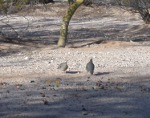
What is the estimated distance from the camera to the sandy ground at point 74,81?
10.3 metres

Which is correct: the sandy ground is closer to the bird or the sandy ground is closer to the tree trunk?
the bird

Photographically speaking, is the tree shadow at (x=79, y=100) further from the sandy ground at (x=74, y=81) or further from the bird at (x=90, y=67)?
the bird at (x=90, y=67)

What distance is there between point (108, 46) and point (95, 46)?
1.69 feet

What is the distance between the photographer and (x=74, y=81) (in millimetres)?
13852

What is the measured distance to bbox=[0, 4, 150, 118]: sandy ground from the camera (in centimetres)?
1033

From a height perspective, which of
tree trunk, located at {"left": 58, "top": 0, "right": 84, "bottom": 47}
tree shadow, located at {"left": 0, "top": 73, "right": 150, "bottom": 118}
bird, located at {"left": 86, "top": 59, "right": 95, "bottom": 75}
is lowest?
tree trunk, located at {"left": 58, "top": 0, "right": 84, "bottom": 47}

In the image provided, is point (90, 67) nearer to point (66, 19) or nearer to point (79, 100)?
point (79, 100)

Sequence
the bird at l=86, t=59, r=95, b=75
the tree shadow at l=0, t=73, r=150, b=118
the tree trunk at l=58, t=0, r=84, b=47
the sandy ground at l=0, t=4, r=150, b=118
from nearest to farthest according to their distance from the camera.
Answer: the tree shadow at l=0, t=73, r=150, b=118 < the sandy ground at l=0, t=4, r=150, b=118 < the bird at l=86, t=59, r=95, b=75 < the tree trunk at l=58, t=0, r=84, b=47

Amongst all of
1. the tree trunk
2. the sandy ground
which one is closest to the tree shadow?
the sandy ground

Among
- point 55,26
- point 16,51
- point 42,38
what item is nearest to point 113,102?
point 16,51

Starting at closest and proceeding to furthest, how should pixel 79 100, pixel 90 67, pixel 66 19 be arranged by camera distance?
pixel 79 100, pixel 90 67, pixel 66 19

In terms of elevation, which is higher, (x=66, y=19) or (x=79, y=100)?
(x=79, y=100)

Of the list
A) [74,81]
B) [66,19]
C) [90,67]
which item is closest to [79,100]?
[74,81]

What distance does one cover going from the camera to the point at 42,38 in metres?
28.9
